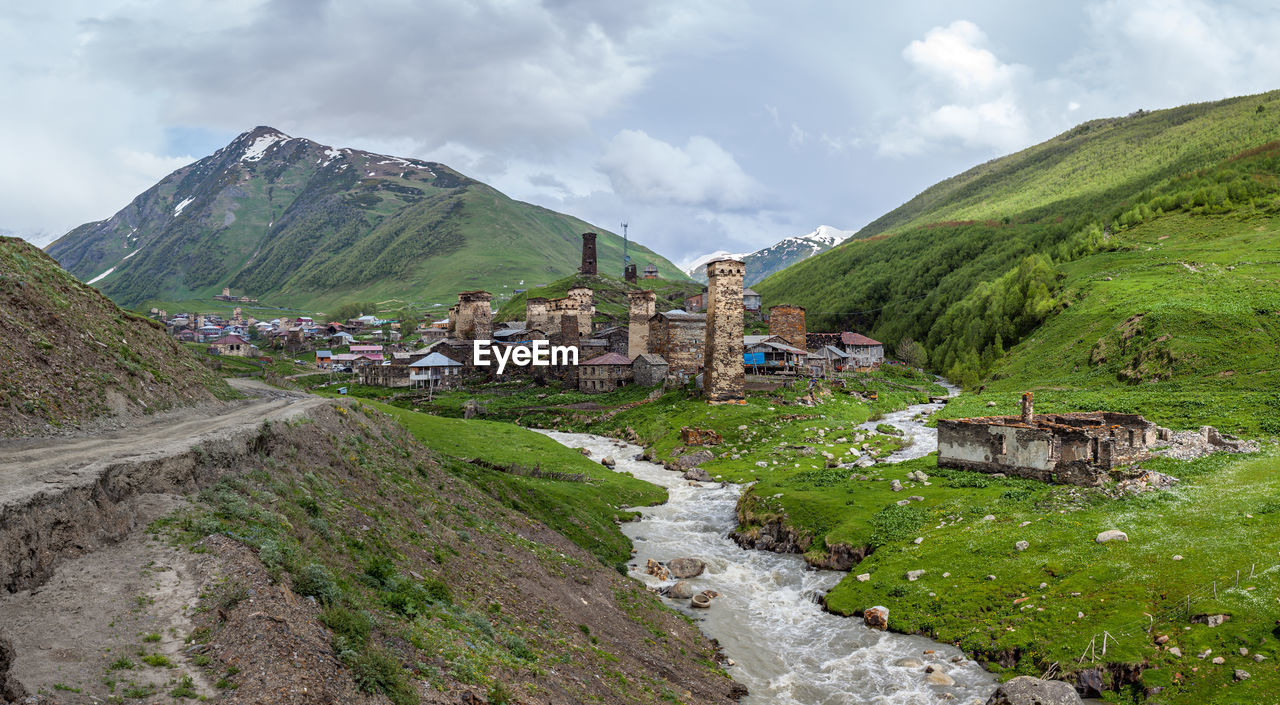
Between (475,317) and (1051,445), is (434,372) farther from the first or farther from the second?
(1051,445)

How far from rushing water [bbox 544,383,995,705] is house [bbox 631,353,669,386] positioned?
4480 cm

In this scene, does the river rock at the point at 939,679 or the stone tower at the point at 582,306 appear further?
the stone tower at the point at 582,306

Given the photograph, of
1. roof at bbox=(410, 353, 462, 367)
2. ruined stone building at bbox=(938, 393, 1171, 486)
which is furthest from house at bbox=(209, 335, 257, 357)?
ruined stone building at bbox=(938, 393, 1171, 486)

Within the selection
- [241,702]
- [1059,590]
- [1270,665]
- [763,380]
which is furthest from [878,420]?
[241,702]

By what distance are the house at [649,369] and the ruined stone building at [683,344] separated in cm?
105

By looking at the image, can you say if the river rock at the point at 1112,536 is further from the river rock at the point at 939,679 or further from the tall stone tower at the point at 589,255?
the tall stone tower at the point at 589,255

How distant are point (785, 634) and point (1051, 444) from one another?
20663 mm

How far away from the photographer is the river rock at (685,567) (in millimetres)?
33250

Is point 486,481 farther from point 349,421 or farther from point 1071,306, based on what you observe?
point 1071,306

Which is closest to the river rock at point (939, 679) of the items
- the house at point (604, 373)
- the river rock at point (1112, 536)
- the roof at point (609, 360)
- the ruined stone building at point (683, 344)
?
the river rock at point (1112, 536)

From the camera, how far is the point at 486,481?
1345 inches

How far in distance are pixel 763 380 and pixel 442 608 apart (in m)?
64.6

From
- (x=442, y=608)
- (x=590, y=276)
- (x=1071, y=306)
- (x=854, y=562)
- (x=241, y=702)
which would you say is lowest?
(x=854, y=562)

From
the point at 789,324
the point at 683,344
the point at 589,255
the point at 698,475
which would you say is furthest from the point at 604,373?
the point at 589,255
